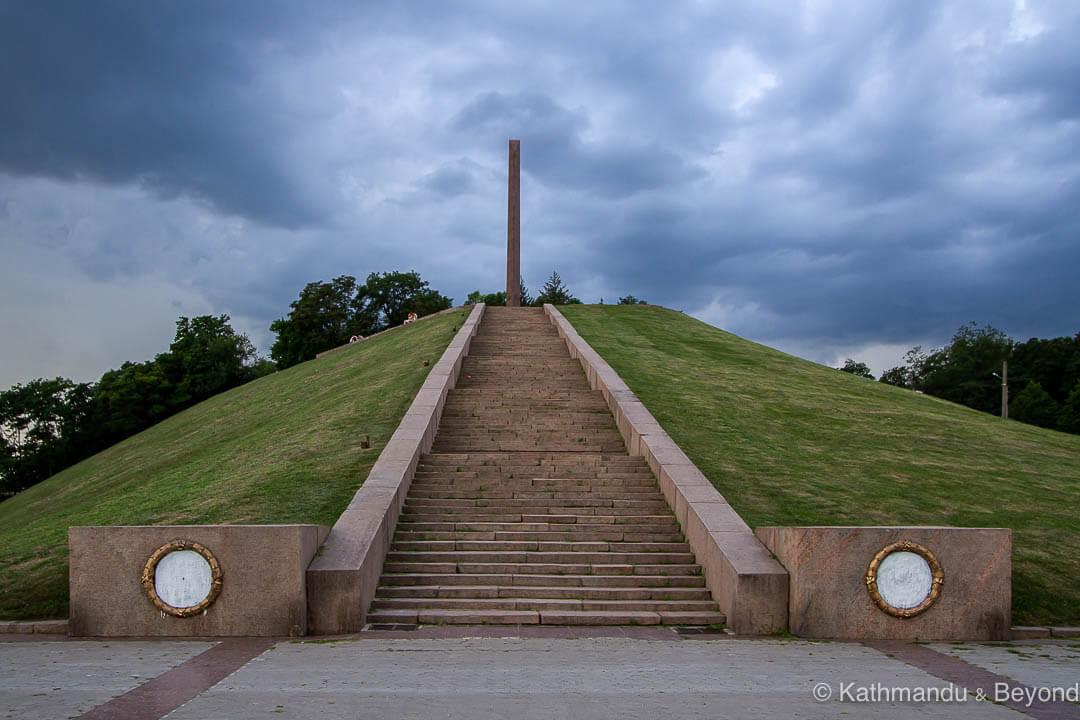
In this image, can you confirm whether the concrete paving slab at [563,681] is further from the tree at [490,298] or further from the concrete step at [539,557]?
the tree at [490,298]

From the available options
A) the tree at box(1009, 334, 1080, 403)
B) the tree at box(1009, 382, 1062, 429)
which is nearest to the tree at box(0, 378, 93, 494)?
the tree at box(1009, 382, 1062, 429)

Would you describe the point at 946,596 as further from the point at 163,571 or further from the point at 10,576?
the point at 10,576

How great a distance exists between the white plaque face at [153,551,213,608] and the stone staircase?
5.77 ft

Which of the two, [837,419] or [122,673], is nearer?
[122,673]

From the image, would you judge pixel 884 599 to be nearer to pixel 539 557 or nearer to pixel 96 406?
pixel 539 557

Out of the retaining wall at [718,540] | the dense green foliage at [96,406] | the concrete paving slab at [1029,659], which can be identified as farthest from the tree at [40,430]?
the concrete paving slab at [1029,659]

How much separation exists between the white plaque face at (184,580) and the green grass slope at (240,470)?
161 centimetres

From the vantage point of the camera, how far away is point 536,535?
10.6 m

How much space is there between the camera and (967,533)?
8422mm

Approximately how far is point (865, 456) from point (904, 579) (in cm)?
684

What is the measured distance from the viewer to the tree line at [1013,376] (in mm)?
60844

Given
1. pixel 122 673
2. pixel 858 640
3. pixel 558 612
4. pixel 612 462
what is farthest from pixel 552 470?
pixel 122 673

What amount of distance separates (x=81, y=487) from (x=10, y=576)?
1357cm

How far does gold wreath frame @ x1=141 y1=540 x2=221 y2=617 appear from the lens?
26.6 ft
